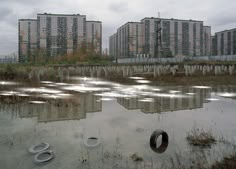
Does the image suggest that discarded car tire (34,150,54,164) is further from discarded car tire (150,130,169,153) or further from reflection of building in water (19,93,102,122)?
reflection of building in water (19,93,102,122)

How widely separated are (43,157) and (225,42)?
187ft

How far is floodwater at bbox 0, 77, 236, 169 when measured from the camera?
13.1 feet

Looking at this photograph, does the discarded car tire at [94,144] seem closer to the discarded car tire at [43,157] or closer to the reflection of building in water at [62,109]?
the discarded car tire at [43,157]

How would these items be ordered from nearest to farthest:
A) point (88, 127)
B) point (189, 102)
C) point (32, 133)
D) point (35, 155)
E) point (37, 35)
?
point (35, 155), point (32, 133), point (88, 127), point (189, 102), point (37, 35)

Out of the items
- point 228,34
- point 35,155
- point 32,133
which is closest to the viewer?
point 35,155

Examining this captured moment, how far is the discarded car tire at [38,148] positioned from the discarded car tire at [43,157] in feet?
0.52

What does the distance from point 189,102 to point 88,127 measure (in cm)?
490

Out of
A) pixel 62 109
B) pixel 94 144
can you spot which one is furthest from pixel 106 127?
pixel 62 109

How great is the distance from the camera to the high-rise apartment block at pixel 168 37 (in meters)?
48.4

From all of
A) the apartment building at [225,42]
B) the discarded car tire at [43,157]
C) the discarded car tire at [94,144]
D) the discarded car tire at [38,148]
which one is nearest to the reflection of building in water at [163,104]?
the discarded car tire at [94,144]

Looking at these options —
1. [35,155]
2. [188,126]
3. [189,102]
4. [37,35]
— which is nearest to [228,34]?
[37,35]

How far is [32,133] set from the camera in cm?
534

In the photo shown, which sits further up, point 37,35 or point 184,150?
point 37,35

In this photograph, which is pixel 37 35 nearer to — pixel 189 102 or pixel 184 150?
pixel 189 102
